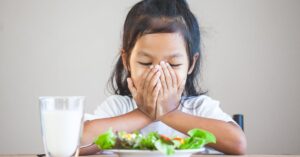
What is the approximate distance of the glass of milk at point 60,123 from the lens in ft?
2.82

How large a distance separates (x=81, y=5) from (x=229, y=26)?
83 centimetres

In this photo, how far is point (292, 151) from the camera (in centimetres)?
261

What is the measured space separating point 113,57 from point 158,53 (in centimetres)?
122

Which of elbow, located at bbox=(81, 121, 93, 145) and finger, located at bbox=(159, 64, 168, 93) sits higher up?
finger, located at bbox=(159, 64, 168, 93)

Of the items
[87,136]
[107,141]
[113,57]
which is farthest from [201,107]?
[113,57]

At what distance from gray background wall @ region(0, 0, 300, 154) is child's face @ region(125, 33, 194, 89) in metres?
1.11

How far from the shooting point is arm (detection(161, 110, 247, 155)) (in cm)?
134

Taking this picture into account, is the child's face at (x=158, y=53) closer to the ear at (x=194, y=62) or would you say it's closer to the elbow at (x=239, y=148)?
the ear at (x=194, y=62)

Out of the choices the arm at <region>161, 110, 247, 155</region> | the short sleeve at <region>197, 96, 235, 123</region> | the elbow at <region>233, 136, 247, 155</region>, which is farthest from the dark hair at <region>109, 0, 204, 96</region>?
the elbow at <region>233, 136, 247, 155</region>

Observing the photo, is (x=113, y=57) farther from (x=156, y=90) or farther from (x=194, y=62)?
(x=156, y=90)

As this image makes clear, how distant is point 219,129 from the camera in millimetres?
1374

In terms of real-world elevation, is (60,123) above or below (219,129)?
above

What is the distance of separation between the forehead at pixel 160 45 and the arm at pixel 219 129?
0.19m

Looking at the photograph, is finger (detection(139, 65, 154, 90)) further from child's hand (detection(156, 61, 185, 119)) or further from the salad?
the salad
